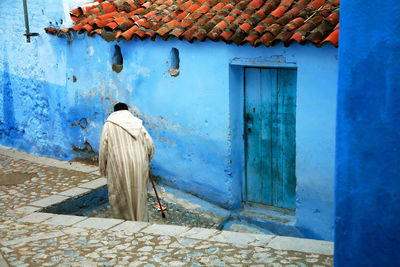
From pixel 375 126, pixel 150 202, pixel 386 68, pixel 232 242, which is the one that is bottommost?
pixel 150 202

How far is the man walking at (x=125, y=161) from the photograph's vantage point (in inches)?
247

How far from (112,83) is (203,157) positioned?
2074 millimetres

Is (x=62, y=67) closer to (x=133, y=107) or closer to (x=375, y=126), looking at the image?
(x=133, y=107)

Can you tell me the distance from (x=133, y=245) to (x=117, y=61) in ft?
13.8

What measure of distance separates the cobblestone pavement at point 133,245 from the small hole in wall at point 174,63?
280cm

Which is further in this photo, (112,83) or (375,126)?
(112,83)

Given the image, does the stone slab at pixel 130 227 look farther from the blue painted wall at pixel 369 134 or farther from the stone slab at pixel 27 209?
the blue painted wall at pixel 369 134

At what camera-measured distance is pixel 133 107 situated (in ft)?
27.2

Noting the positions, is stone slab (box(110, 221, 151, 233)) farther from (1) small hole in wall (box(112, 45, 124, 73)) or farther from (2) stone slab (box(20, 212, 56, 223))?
(1) small hole in wall (box(112, 45, 124, 73))

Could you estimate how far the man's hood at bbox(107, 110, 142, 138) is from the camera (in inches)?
246

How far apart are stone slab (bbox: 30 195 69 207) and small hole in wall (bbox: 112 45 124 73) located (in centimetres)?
232

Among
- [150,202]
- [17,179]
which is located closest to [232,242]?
[150,202]

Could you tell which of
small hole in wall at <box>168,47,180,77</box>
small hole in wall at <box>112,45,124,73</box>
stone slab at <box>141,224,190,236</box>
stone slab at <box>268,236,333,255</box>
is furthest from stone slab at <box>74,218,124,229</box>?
small hole in wall at <box>112,45,124,73</box>

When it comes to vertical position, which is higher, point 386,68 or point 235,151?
point 386,68
